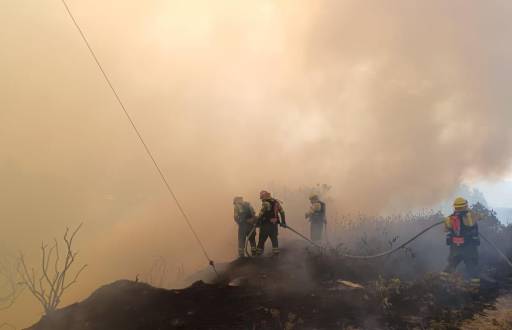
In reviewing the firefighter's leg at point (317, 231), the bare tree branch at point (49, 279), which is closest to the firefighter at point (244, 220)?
the firefighter's leg at point (317, 231)

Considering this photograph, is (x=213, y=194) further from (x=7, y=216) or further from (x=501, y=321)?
Answer: (x=501, y=321)

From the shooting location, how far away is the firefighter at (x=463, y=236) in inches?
360

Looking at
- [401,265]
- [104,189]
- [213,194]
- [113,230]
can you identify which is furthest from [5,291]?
[401,265]

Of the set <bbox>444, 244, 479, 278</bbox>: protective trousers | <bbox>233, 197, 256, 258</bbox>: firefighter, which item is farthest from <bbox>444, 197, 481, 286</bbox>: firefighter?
<bbox>233, 197, 256, 258</bbox>: firefighter

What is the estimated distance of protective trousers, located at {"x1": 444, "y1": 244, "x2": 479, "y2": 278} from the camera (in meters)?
9.16

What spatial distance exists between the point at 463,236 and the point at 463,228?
7.1 inches

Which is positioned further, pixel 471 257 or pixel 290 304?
pixel 471 257

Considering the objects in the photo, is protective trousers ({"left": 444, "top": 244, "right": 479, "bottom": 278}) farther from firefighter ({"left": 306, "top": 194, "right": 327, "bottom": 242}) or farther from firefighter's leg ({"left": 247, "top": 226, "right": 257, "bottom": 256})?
firefighter's leg ({"left": 247, "top": 226, "right": 257, "bottom": 256})

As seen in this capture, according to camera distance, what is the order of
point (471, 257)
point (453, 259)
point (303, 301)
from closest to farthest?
point (303, 301), point (471, 257), point (453, 259)

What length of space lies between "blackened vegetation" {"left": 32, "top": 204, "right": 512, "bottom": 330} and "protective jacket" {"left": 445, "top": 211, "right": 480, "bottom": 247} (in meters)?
0.82

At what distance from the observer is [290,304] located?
26.6 feet

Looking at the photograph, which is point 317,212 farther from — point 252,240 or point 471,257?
point 471,257

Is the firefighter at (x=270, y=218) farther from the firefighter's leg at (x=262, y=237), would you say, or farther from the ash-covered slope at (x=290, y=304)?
the ash-covered slope at (x=290, y=304)

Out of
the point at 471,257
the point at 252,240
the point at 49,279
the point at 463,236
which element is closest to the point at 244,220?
the point at 252,240
